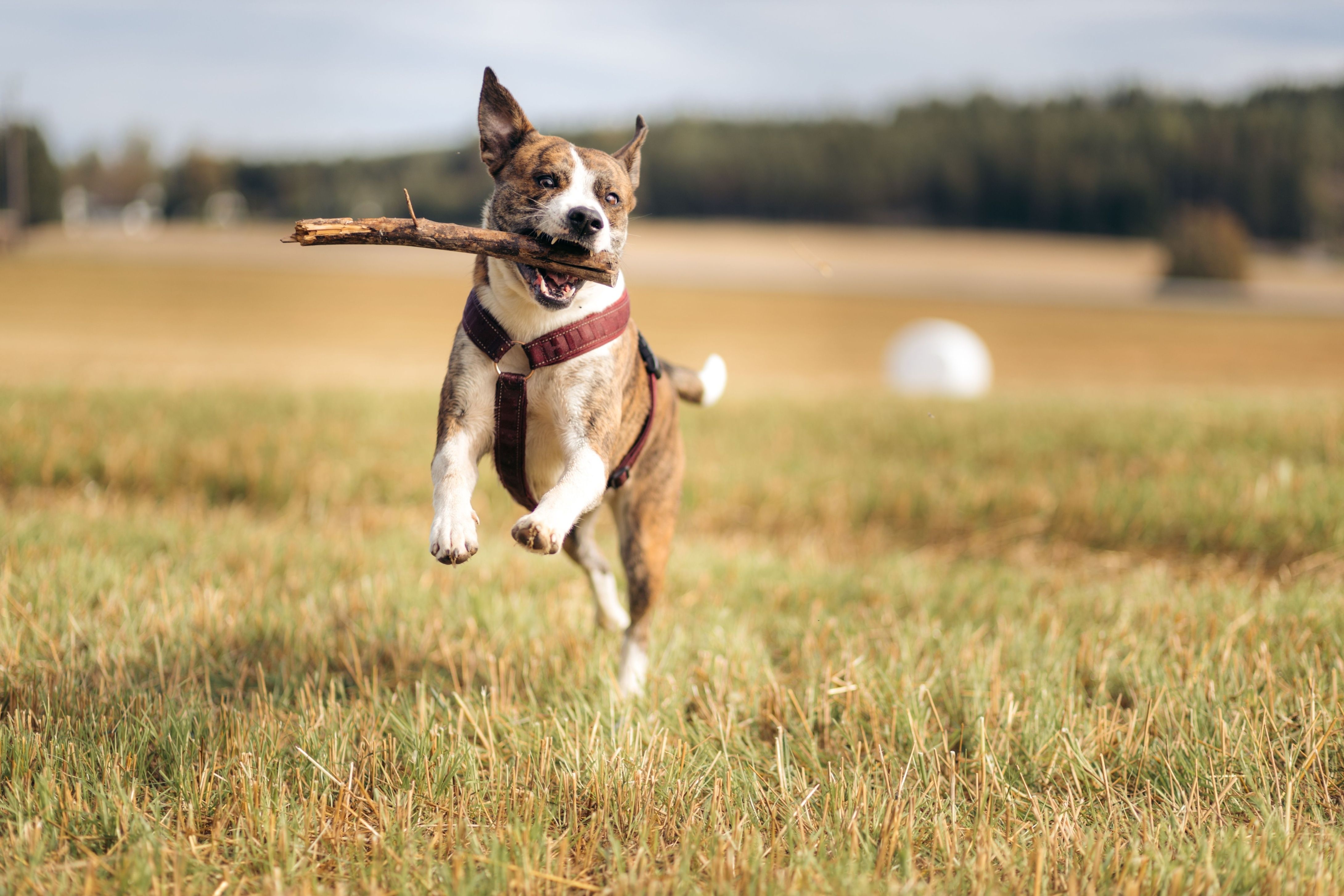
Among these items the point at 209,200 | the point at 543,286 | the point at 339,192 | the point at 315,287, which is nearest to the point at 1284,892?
the point at 543,286

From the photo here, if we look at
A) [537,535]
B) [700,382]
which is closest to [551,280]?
[537,535]

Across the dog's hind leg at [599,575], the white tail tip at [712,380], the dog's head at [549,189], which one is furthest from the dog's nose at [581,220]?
the dog's hind leg at [599,575]

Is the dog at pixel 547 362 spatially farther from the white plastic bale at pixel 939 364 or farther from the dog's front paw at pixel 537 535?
the white plastic bale at pixel 939 364

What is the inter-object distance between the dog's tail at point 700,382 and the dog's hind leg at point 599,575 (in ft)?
2.18

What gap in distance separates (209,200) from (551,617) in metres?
84.2

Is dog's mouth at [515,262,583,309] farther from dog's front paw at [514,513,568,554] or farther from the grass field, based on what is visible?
the grass field

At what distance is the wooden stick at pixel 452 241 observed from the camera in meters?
2.63

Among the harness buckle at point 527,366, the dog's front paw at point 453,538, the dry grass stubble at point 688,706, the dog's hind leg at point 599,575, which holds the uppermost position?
the harness buckle at point 527,366

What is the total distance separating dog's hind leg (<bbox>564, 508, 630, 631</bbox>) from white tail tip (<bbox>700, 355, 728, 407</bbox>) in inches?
27.8

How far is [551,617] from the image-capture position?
4688 millimetres

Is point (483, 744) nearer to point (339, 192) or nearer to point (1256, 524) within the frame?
point (1256, 524)

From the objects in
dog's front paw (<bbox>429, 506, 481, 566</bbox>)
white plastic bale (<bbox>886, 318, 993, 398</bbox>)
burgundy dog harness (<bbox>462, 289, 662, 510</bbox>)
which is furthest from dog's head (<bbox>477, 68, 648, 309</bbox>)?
white plastic bale (<bbox>886, 318, 993, 398</bbox>)

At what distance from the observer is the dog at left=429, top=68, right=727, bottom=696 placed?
2918mm

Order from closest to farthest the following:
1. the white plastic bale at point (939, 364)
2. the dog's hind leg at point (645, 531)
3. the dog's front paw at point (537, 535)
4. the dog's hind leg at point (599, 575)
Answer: the dog's front paw at point (537, 535) → the dog's hind leg at point (645, 531) → the dog's hind leg at point (599, 575) → the white plastic bale at point (939, 364)
